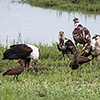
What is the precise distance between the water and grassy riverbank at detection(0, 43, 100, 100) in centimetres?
276

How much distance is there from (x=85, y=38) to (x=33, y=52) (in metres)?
2.66

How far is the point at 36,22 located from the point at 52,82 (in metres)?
9.00

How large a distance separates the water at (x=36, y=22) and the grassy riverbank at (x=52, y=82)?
2.76 m

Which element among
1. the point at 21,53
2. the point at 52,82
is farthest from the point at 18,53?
the point at 52,82

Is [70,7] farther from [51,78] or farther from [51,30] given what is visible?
[51,78]

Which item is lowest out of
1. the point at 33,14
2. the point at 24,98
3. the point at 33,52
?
the point at 24,98

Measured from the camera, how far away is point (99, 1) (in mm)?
20938

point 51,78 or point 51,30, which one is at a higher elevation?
point 51,30

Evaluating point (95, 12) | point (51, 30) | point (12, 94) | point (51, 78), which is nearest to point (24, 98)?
point (12, 94)

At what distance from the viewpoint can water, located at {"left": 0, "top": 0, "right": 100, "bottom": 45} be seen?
46.5ft

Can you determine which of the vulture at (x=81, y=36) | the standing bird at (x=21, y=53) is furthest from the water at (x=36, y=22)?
the standing bird at (x=21, y=53)

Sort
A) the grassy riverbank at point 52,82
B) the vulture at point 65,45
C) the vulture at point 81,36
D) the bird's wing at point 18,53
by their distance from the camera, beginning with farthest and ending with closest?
the vulture at point 81,36 < the vulture at point 65,45 < the bird's wing at point 18,53 < the grassy riverbank at point 52,82

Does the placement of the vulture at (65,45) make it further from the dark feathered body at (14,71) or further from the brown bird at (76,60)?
the dark feathered body at (14,71)

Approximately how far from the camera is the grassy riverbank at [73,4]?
19.6 metres
